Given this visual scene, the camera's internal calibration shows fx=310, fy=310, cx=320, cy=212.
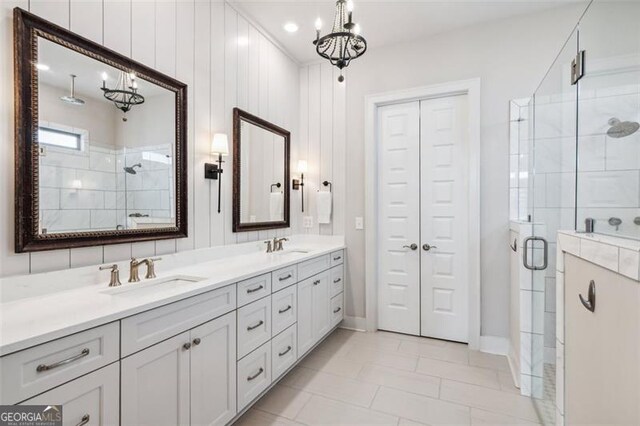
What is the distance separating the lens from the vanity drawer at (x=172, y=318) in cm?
125

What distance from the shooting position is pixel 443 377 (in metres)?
2.44

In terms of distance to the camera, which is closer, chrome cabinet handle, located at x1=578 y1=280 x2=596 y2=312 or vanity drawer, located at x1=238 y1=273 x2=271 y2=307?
chrome cabinet handle, located at x1=578 y1=280 x2=596 y2=312

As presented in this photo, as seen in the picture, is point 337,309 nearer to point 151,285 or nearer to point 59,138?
point 151,285

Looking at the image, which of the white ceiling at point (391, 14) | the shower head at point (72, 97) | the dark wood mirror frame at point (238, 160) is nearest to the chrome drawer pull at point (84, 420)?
the shower head at point (72, 97)

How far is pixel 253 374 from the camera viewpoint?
1.93 meters

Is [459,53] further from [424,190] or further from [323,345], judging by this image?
[323,345]

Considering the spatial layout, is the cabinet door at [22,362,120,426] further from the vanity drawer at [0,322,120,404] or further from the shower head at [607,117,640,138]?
the shower head at [607,117,640,138]

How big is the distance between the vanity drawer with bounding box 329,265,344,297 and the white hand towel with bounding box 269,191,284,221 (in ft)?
2.65

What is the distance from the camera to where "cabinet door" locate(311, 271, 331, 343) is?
2.74 metres

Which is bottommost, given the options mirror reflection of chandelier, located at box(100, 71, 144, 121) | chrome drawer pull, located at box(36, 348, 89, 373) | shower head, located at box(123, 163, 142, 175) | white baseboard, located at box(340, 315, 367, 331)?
white baseboard, located at box(340, 315, 367, 331)

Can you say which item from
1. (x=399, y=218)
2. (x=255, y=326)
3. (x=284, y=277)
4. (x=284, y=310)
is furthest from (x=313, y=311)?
(x=399, y=218)

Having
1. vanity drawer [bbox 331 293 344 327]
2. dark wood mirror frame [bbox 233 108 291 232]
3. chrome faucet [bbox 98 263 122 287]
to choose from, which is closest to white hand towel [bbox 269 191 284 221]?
dark wood mirror frame [bbox 233 108 291 232]

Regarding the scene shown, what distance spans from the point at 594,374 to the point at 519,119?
7.49ft

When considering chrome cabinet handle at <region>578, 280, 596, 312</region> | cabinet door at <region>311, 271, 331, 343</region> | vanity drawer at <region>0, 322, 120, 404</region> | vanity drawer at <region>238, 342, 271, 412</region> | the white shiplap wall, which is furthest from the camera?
cabinet door at <region>311, 271, 331, 343</region>
